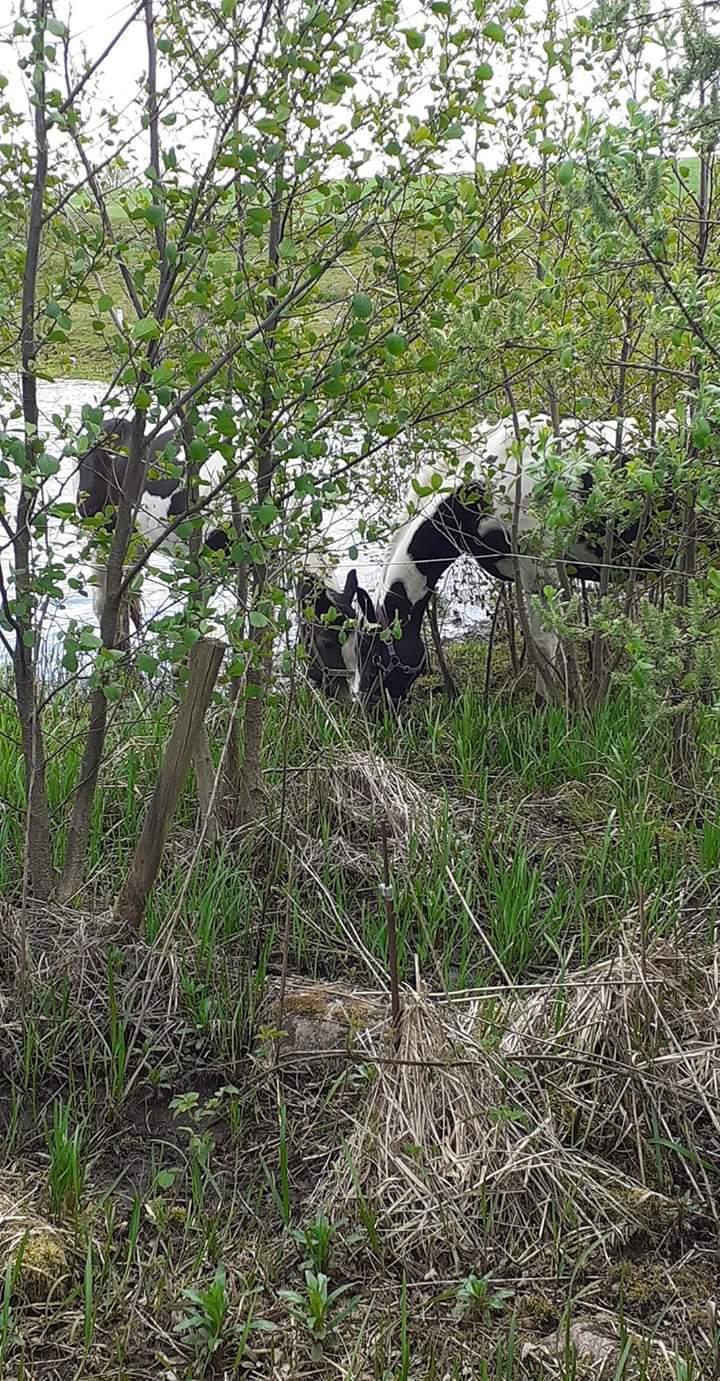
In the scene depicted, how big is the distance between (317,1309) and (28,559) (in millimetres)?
1872

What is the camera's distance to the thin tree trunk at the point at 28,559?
2613mm

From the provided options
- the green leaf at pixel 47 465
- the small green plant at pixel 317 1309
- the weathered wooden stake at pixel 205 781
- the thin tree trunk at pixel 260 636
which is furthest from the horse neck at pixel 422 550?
the small green plant at pixel 317 1309

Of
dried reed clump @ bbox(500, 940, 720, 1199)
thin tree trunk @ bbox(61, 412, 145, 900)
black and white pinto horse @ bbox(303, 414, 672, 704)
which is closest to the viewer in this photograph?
dried reed clump @ bbox(500, 940, 720, 1199)

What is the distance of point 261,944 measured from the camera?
3.37 meters

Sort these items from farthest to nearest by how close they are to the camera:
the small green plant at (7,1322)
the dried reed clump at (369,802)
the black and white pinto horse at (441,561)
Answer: the black and white pinto horse at (441,561)
the dried reed clump at (369,802)
the small green plant at (7,1322)

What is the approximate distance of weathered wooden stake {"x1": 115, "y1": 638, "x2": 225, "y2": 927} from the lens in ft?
10.3

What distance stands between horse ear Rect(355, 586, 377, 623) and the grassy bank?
1525mm

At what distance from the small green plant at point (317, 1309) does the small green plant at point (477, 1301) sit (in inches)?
7.5

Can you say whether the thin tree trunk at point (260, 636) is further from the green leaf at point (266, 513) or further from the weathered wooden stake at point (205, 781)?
the green leaf at point (266, 513)

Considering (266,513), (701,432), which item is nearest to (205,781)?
(266,513)

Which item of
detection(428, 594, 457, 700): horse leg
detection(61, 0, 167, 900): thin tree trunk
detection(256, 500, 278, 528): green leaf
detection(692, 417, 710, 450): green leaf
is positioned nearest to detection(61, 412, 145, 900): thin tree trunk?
detection(61, 0, 167, 900): thin tree trunk

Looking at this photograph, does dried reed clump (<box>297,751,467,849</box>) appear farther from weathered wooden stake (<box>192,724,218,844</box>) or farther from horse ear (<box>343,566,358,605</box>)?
horse ear (<box>343,566,358,605</box>)

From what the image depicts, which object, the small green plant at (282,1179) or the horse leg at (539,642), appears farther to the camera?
the horse leg at (539,642)

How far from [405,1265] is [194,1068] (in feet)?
2.70
